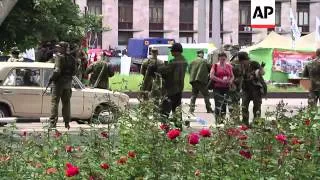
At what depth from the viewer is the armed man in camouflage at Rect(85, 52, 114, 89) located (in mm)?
17625

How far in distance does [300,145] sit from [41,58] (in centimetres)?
1742

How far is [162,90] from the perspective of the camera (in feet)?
41.1

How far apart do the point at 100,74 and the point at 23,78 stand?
2377mm

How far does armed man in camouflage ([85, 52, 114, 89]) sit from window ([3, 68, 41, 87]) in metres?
2.04

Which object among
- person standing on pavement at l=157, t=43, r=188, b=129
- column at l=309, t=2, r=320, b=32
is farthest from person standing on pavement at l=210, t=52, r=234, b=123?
column at l=309, t=2, r=320, b=32

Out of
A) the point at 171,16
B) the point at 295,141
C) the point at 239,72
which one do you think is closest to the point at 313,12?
the point at 171,16

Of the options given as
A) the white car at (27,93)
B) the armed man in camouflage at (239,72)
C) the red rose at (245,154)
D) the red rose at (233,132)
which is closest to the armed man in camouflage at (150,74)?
the white car at (27,93)

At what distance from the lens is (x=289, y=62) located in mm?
34375

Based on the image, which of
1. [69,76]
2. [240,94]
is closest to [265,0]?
[240,94]

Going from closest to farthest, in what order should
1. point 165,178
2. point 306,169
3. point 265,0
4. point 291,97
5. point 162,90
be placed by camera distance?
point 165,178 → point 306,169 → point 162,90 → point 265,0 → point 291,97

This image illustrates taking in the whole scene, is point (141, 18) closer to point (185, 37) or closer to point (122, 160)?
point (185, 37)

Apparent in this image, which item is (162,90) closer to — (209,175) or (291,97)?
(209,175)

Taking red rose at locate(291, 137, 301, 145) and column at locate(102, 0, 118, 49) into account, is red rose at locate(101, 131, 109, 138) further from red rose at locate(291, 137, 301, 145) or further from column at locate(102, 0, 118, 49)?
column at locate(102, 0, 118, 49)

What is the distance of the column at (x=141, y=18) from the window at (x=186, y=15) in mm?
3505
